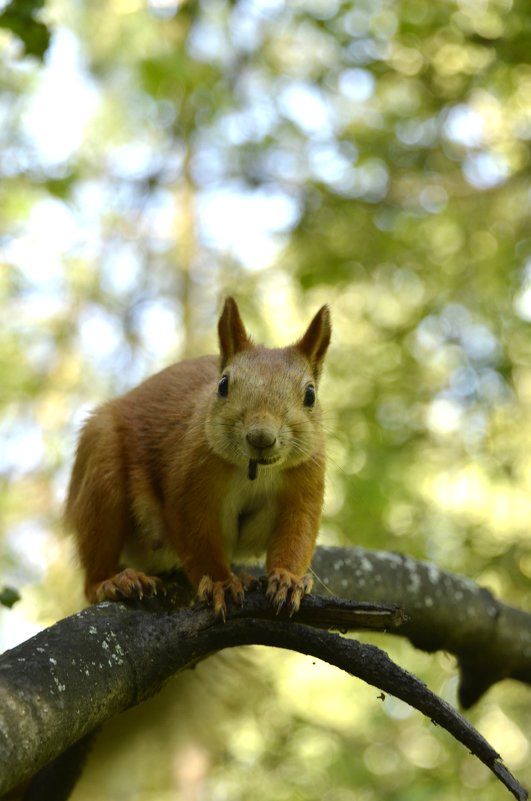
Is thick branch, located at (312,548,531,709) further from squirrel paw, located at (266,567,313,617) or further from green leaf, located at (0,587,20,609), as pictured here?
green leaf, located at (0,587,20,609)

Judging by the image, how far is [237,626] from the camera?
2455 millimetres

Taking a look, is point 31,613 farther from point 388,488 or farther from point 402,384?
point 402,384

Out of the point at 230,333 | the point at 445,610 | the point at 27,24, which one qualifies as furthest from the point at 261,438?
the point at 27,24

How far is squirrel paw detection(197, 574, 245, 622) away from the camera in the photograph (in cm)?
258

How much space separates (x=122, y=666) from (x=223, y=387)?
0.89m

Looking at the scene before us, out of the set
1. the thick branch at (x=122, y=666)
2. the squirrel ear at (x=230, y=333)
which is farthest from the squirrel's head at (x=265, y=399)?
the thick branch at (x=122, y=666)

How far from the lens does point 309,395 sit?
2.99m

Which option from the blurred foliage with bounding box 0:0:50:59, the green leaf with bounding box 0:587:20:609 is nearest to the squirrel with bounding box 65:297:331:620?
the green leaf with bounding box 0:587:20:609

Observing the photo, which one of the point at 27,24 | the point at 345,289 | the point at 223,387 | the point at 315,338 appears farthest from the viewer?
the point at 345,289

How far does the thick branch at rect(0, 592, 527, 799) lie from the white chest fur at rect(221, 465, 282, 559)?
1.42 ft

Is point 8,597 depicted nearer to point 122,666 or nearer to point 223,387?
point 122,666

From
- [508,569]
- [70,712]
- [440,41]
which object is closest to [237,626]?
[70,712]

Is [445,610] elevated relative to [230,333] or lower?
lower

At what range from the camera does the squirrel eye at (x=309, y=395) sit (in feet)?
9.75
